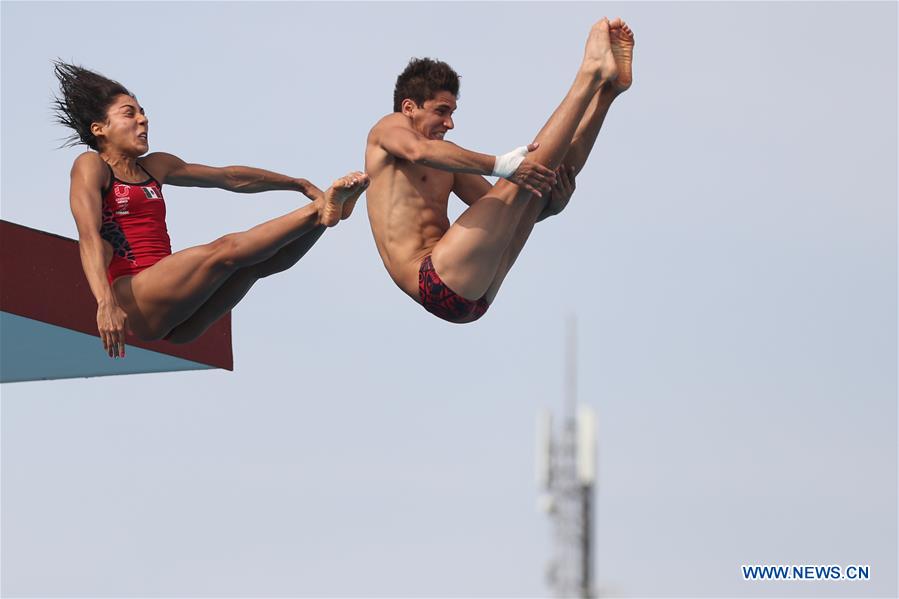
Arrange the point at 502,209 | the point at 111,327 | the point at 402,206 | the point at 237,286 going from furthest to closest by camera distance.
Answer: the point at 237,286, the point at 402,206, the point at 502,209, the point at 111,327

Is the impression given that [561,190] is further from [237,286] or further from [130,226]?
[130,226]

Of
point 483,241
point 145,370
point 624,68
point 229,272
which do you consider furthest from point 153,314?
point 145,370

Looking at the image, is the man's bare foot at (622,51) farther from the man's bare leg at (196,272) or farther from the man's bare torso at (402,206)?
the man's bare leg at (196,272)

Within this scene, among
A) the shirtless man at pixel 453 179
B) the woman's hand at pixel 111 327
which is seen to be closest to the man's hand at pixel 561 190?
the shirtless man at pixel 453 179

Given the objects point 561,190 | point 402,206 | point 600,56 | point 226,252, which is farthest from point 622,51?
point 226,252

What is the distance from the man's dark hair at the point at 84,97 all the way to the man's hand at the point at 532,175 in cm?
300

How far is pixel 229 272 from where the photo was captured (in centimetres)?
1195

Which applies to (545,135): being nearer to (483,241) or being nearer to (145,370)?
(483,241)

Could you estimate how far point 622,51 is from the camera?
1209 cm

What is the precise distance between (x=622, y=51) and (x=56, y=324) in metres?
5.93

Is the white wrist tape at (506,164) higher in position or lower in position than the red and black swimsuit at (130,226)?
higher

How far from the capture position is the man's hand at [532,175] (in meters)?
11.5

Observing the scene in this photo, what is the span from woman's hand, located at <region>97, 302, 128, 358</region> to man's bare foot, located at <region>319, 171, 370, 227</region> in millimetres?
1493

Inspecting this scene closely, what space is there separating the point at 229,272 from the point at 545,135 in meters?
2.39
